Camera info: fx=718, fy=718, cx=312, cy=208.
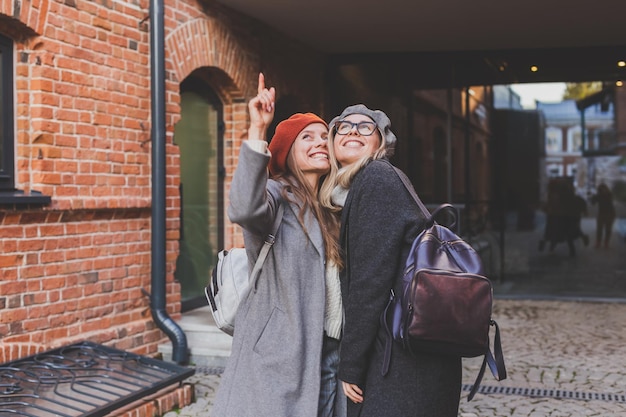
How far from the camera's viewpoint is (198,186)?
23.9 ft

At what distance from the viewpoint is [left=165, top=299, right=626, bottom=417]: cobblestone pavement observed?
4805 millimetres

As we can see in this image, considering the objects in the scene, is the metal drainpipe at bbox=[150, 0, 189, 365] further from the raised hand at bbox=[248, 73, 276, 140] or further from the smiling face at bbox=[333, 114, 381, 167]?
the raised hand at bbox=[248, 73, 276, 140]

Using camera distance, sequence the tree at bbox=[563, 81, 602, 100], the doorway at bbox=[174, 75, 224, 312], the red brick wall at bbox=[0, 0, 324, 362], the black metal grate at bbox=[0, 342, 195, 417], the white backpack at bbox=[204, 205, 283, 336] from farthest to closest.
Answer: the tree at bbox=[563, 81, 602, 100], the doorway at bbox=[174, 75, 224, 312], the red brick wall at bbox=[0, 0, 324, 362], the black metal grate at bbox=[0, 342, 195, 417], the white backpack at bbox=[204, 205, 283, 336]

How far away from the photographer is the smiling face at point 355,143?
2.37m

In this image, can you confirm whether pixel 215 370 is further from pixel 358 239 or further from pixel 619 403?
pixel 358 239

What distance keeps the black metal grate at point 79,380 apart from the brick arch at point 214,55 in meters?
2.56

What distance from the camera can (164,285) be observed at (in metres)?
5.86

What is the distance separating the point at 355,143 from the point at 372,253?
→ 1.31 feet

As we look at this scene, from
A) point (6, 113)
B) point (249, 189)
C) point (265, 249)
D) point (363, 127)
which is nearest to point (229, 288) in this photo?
point (265, 249)

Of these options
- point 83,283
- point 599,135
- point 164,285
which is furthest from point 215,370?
point 599,135

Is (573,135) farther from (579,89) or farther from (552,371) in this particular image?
(552,371)

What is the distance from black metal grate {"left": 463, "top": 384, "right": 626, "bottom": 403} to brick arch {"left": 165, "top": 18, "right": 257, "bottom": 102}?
3.65 meters

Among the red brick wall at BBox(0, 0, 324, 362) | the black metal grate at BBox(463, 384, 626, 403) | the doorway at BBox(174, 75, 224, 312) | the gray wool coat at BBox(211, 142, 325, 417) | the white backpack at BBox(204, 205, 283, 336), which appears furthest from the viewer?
the doorway at BBox(174, 75, 224, 312)

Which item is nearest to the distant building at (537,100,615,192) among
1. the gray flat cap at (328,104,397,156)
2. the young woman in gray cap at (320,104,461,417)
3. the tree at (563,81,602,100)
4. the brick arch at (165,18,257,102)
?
the tree at (563,81,602,100)
